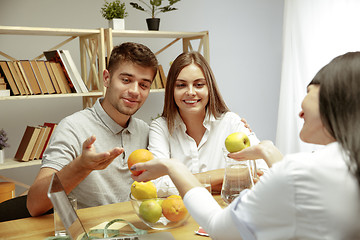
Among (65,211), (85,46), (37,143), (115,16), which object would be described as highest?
(115,16)

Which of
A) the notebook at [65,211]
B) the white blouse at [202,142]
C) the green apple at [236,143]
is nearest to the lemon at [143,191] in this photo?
the notebook at [65,211]

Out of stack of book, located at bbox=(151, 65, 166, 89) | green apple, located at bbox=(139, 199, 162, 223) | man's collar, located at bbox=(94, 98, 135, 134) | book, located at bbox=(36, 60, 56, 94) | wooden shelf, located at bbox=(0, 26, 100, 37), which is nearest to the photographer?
green apple, located at bbox=(139, 199, 162, 223)

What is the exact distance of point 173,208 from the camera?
1.27 m

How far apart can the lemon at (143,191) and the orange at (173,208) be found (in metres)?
0.06

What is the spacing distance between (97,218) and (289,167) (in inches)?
33.1

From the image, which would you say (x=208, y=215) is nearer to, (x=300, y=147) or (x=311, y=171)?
(x=311, y=171)

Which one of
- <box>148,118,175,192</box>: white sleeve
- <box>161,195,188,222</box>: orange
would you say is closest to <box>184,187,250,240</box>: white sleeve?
<box>161,195,188,222</box>: orange

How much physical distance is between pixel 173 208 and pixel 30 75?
2.16 metres

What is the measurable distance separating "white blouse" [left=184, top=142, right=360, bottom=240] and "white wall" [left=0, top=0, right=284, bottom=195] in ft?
9.72

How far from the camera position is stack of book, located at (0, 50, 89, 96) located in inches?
117

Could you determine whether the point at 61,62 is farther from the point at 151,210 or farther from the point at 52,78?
the point at 151,210

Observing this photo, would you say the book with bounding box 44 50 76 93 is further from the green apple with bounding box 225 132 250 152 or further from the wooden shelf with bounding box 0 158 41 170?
the green apple with bounding box 225 132 250 152

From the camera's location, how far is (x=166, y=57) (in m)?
4.01

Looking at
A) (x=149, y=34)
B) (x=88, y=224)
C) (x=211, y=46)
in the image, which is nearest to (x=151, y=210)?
(x=88, y=224)
